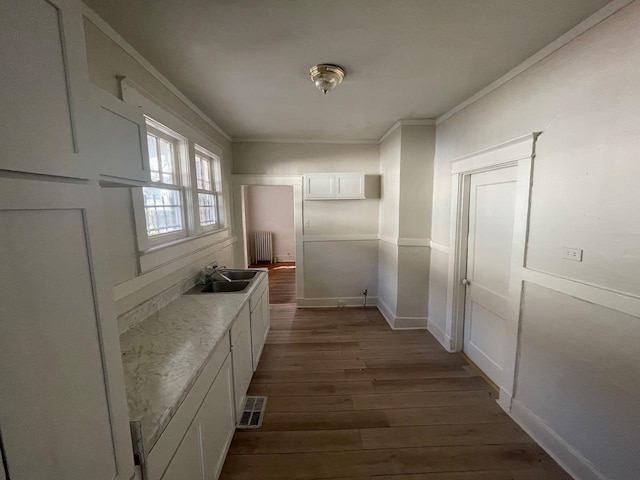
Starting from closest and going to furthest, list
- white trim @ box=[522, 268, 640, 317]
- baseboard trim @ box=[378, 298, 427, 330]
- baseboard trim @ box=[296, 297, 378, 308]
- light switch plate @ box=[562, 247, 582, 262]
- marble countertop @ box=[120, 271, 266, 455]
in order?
marble countertop @ box=[120, 271, 266, 455], white trim @ box=[522, 268, 640, 317], light switch plate @ box=[562, 247, 582, 262], baseboard trim @ box=[378, 298, 427, 330], baseboard trim @ box=[296, 297, 378, 308]

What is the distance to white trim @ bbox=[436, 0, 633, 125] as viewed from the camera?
4.25 ft

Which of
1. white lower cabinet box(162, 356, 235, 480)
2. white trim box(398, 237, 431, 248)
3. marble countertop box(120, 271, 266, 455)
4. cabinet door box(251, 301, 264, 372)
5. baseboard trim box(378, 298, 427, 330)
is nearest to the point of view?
marble countertop box(120, 271, 266, 455)

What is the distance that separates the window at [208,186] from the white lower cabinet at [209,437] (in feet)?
6.21

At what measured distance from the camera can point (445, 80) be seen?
6.88ft

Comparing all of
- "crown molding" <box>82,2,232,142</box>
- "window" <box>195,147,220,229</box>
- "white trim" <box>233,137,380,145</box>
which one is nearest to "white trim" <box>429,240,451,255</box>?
"white trim" <box>233,137,380,145</box>

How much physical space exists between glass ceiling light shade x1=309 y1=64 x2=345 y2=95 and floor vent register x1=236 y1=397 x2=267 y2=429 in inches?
104

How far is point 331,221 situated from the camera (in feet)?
13.0

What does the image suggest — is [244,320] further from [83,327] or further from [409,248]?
[409,248]

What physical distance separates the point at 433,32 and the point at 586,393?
2.32 meters

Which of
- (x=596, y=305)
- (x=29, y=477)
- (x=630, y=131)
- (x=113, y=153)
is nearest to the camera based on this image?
(x=29, y=477)

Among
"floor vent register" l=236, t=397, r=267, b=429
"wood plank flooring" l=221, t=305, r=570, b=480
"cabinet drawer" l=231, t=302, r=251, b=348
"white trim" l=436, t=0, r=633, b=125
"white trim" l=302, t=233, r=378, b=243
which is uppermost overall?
"white trim" l=436, t=0, r=633, b=125

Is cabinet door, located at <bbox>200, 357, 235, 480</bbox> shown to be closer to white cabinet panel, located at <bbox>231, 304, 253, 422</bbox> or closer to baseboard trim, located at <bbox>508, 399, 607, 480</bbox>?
white cabinet panel, located at <bbox>231, 304, 253, 422</bbox>

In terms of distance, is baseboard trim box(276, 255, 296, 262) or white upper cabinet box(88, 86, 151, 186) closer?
white upper cabinet box(88, 86, 151, 186)

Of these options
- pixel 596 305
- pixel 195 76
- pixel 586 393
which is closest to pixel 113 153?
pixel 195 76
